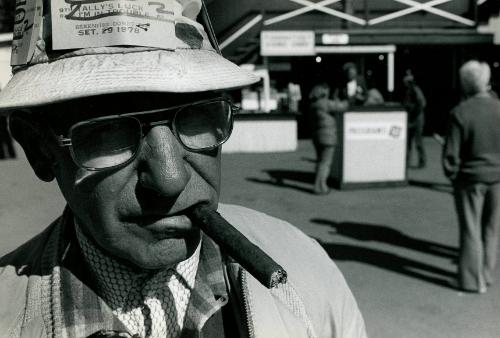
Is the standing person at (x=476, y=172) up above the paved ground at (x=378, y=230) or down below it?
above

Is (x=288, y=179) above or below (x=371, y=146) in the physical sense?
below

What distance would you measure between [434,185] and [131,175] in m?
9.27

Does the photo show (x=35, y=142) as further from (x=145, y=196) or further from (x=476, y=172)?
(x=476, y=172)

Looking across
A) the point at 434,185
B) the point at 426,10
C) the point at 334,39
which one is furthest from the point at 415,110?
the point at 426,10

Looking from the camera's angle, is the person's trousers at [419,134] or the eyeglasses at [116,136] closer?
the eyeglasses at [116,136]

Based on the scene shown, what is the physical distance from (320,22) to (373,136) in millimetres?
6920

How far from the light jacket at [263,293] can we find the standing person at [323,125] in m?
7.29

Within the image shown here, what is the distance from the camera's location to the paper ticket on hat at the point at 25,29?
50.5 inches

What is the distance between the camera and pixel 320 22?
50.0 feet

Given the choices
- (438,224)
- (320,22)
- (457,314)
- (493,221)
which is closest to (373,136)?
(438,224)

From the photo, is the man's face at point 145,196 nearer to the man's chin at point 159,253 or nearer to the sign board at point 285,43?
the man's chin at point 159,253

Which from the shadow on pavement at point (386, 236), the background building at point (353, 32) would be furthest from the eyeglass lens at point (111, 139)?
the background building at point (353, 32)

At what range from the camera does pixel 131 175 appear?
1248mm

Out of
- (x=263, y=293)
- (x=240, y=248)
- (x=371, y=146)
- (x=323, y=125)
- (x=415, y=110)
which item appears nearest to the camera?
(x=240, y=248)
